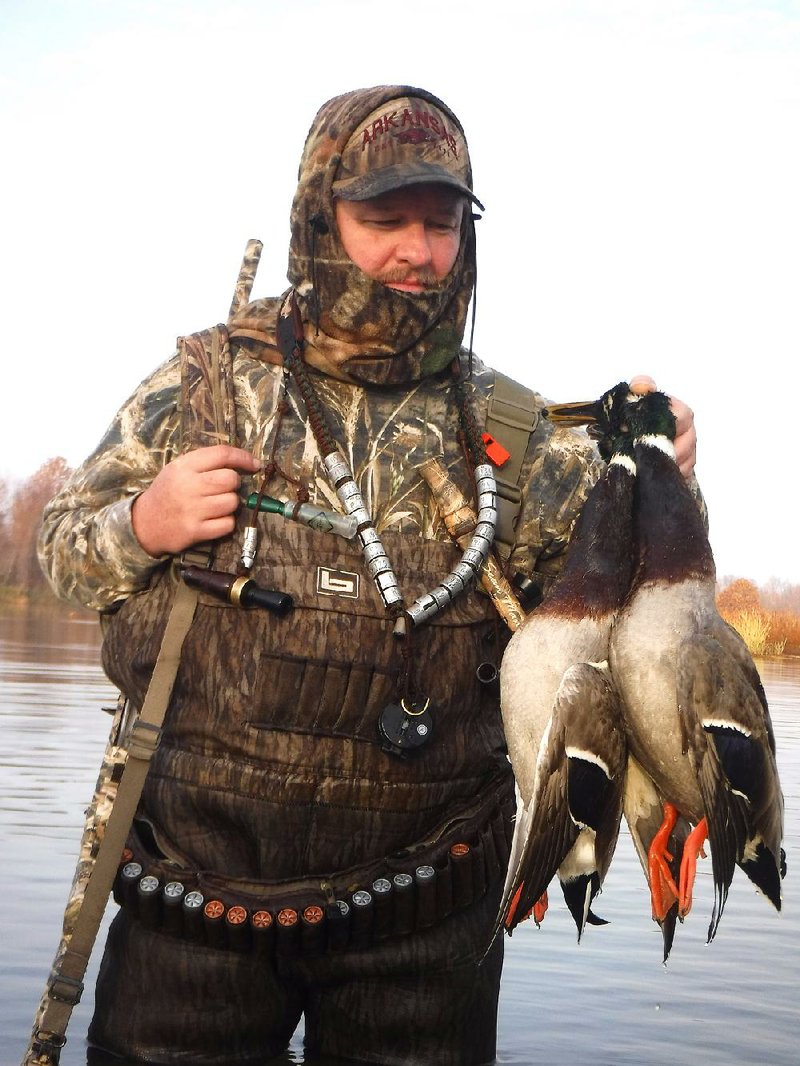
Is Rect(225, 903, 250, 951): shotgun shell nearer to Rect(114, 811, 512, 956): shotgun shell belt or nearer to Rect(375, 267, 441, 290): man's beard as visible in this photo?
Rect(114, 811, 512, 956): shotgun shell belt

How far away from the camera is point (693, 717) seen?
3.13 m

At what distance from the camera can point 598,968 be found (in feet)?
19.6

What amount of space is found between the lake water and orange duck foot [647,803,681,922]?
1.27 m

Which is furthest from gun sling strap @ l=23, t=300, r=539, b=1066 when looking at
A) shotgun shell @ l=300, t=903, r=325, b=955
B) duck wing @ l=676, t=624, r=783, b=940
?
duck wing @ l=676, t=624, r=783, b=940

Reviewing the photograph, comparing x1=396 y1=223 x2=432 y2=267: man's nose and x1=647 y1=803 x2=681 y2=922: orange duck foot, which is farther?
x1=396 y1=223 x2=432 y2=267: man's nose

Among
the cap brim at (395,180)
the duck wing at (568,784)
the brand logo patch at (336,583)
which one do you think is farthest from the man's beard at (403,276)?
the duck wing at (568,784)

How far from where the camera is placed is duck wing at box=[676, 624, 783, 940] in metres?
3.13

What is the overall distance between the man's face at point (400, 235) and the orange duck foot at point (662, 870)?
5.39 ft

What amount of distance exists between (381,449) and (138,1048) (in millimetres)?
1715

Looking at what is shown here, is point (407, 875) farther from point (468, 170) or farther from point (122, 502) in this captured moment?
point (468, 170)

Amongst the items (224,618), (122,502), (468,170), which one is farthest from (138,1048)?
(468,170)

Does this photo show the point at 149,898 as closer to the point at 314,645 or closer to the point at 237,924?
the point at 237,924

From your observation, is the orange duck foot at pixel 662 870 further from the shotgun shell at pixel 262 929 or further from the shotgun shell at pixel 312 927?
the shotgun shell at pixel 262 929

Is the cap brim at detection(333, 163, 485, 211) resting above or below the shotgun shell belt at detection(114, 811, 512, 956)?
above
